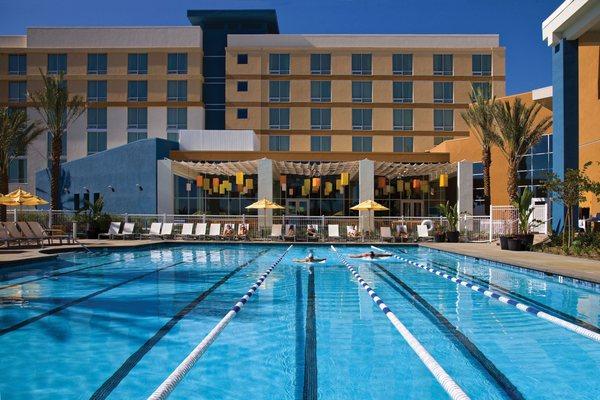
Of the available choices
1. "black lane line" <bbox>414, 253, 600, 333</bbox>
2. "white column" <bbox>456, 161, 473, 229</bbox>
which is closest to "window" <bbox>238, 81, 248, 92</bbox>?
"white column" <bbox>456, 161, 473, 229</bbox>

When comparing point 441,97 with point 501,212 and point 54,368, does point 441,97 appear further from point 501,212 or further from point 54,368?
point 54,368

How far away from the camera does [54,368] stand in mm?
6031

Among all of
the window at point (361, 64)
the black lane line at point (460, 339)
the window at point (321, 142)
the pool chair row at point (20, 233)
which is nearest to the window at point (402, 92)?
the window at point (361, 64)

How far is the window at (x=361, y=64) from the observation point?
49.4m

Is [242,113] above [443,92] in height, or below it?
below

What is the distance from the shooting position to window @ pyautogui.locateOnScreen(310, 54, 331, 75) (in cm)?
4950

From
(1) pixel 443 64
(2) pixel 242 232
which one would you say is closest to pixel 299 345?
(2) pixel 242 232

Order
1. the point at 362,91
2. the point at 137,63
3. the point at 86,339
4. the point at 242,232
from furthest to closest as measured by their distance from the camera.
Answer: the point at 362,91
the point at 137,63
the point at 242,232
the point at 86,339

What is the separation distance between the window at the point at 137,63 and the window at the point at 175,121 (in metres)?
4.23

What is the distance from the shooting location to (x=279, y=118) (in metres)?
49.2

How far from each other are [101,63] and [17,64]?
7.31 meters

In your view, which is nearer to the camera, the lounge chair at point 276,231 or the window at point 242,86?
the lounge chair at point 276,231

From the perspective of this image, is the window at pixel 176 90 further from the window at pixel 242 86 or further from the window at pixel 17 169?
the window at pixel 17 169

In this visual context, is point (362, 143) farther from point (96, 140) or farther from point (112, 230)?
point (112, 230)
